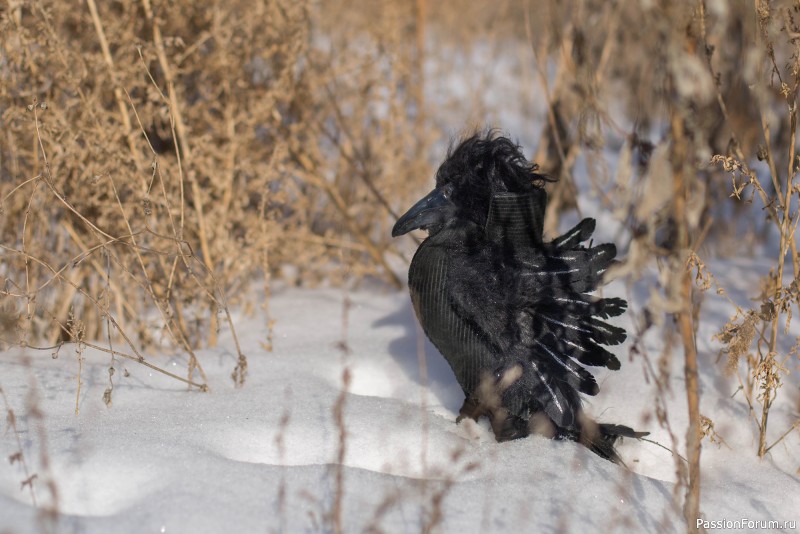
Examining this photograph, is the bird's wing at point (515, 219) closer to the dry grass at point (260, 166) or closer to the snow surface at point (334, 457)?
the dry grass at point (260, 166)

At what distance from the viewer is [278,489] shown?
1.65 m

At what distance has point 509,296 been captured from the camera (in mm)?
1883

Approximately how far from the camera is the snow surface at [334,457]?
5.17 ft

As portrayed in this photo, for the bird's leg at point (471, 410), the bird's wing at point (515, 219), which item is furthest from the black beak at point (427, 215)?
the bird's leg at point (471, 410)

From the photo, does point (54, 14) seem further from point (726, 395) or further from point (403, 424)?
point (726, 395)

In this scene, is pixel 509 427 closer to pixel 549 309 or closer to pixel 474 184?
pixel 549 309

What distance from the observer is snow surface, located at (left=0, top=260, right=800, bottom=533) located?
158cm

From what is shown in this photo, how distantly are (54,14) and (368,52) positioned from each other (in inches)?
47.4

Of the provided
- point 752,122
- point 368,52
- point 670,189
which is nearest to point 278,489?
point 670,189

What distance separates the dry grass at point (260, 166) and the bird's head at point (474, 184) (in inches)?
11.3

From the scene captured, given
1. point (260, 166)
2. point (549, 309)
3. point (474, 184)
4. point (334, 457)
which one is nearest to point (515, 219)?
point (474, 184)

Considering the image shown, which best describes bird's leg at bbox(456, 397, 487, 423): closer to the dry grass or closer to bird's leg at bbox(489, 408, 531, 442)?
bird's leg at bbox(489, 408, 531, 442)

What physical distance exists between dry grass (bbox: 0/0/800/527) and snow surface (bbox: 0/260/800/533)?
94 millimetres

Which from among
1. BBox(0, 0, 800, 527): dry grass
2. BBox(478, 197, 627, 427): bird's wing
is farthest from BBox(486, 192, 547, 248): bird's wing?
BBox(0, 0, 800, 527): dry grass
